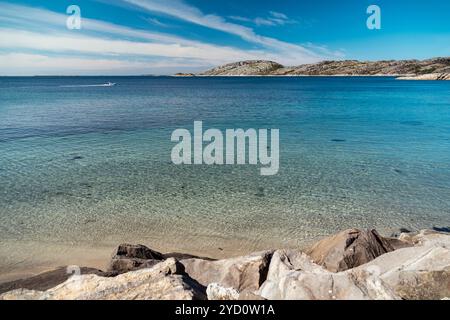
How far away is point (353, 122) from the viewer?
44.8m

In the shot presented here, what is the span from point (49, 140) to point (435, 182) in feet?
96.2

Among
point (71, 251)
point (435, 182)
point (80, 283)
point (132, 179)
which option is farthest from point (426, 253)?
point (132, 179)

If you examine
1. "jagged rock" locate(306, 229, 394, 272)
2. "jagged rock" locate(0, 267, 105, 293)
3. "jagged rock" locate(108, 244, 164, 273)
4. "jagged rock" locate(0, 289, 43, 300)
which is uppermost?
"jagged rock" locate(0, 289, 43, 300)

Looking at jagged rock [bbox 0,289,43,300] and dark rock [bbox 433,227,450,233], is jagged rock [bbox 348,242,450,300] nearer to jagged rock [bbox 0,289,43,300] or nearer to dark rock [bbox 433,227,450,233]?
jagged rock [bbox 0,289,43,300]

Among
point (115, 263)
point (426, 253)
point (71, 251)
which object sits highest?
point (426, 253)

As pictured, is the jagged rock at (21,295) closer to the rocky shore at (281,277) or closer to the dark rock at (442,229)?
the rocky shore at (281,277)

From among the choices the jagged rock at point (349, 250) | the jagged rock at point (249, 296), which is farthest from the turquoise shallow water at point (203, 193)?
the jagged rock at point (249, 296)

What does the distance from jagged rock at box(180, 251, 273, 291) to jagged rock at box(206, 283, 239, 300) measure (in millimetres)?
1519

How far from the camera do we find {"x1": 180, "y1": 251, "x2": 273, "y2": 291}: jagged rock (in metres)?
9.16

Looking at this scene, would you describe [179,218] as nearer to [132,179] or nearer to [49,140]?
[132,179]

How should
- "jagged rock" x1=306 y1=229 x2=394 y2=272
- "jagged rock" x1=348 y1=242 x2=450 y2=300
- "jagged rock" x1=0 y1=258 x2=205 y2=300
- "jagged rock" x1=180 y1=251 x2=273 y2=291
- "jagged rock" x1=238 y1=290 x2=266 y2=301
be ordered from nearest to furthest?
"jagged rock" x1=238 y1=290 x2=266 y2=301 < "jagged rock" x1=0 y1=258 x2=205 y2=300 < "jagged rock" x1=348 y1=242 x2=450 y2=300 < "jagged rock" x1=180 y1=251 x2=273 y2=291 < "jagged rock" x1=306 y1=229 x2=394 y2=272

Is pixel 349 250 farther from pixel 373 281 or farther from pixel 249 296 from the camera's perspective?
pixel 249 296

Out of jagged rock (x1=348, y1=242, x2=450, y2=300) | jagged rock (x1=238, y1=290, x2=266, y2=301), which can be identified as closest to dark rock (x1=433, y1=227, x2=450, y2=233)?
jagged rock (x1=348, y1=242, x2=450, y2=300)

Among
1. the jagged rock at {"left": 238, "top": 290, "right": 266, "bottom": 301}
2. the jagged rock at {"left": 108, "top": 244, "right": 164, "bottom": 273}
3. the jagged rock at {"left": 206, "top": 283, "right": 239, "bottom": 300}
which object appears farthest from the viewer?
the jagged rock at {"left": 108, "top": 244, "right": 164, "bottom": 273}
